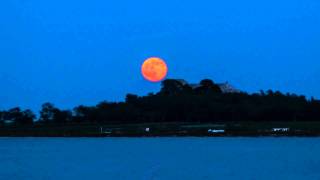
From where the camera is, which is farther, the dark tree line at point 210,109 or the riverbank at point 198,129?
the dark tree line at point 210,109

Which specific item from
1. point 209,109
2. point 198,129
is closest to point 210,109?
point 209,109

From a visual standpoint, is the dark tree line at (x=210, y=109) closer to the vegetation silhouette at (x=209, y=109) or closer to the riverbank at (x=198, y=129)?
the vegetation silhouette at (x=209, y=109)

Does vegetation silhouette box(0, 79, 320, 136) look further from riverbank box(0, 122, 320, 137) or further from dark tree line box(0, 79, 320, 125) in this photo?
riverbank box(0, 122, 320, 137)

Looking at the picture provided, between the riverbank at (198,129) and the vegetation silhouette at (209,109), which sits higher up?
the vegetation silhouette at (209,109)

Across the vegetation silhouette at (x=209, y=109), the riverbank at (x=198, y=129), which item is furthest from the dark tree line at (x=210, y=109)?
the riverbank at (x=198, y=129)

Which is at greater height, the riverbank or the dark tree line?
the dark tree line

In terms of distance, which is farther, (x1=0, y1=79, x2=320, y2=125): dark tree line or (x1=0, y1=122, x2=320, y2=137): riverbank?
(x1=0, y1=79, x2=320, y2=125): dark tree line

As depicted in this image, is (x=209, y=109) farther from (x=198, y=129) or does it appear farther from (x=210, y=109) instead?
(x=198, y=129)

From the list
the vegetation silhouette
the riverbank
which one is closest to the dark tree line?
the vegetation silhouette

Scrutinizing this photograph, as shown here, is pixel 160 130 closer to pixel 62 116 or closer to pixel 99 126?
pixel 99 126

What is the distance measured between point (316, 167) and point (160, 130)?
89.2 metres

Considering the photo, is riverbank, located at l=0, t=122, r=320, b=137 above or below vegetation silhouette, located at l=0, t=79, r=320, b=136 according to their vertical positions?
below

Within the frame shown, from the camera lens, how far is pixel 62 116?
190 m

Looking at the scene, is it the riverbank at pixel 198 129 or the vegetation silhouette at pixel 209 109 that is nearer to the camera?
the riverbank at pixel 198 129
